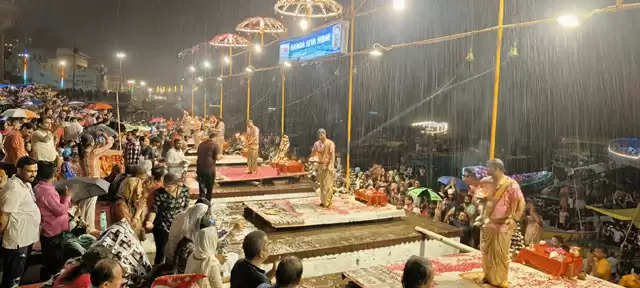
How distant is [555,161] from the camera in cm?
2381

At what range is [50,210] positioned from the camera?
5.70 m

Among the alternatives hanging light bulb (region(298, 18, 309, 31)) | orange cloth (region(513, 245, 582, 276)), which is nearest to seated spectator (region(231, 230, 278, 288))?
orange cloth (region(513, 245, 582, 276))

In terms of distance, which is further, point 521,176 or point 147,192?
point 521,176

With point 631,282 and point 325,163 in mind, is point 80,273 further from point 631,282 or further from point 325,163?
point 631,282

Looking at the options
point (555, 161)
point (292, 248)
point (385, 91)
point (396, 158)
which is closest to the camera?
point (292, 248)

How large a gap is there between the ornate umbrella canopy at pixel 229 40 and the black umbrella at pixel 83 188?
12920 millimetres

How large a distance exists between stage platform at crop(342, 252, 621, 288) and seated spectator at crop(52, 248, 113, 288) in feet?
13.1

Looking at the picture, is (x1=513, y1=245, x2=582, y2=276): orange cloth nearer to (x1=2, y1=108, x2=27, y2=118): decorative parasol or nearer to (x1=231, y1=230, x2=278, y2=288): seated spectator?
(x1=231, y1=230, x2=278, y2=288): seated spectator

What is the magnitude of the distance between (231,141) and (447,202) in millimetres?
12874

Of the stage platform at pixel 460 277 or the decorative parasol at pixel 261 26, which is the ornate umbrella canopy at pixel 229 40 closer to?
the decorative parasol at pixel 261 26

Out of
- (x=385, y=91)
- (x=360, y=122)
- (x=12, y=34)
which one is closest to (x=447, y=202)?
(x=360, y=122)

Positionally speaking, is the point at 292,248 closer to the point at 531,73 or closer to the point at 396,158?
the point at 396,158

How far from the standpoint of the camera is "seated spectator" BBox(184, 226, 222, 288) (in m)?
4.30

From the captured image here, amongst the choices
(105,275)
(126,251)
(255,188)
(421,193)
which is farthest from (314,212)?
(105,275)
